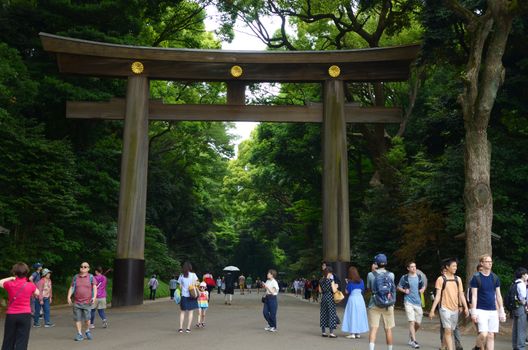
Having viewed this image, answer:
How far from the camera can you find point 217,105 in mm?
21078

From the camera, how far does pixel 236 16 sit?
95.0 feet

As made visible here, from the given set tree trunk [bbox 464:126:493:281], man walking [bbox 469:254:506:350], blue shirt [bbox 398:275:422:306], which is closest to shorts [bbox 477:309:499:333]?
man walking [bbox 469:254:506:350]

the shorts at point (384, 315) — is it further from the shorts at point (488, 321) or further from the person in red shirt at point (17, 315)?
the person in red shirt at point (17, 315)

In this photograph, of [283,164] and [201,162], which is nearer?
[283,164]

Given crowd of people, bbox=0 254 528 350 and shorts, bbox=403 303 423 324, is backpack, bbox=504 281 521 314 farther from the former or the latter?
shorts, bbox=403 303 423 324

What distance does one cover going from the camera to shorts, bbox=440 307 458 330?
8.95 meters

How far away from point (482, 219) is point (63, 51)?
14.7 meters

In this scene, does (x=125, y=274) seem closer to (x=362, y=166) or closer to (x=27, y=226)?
(x=27, y=226)

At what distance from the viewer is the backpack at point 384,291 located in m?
9.25

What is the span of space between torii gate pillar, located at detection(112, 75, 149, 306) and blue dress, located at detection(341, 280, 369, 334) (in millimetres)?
10231

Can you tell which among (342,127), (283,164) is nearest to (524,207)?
(342,127)

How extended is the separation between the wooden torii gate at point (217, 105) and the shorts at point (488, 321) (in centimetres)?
1170

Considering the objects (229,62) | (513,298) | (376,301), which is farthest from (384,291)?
(229,62)

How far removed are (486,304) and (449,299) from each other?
712 mm
